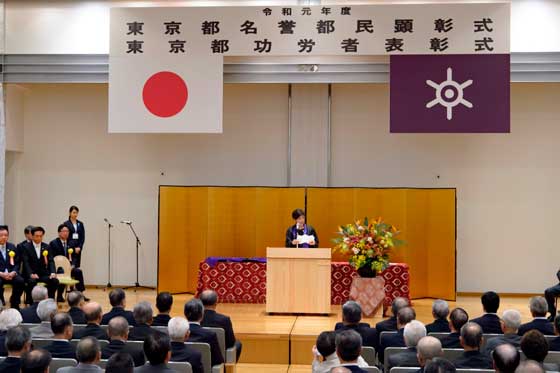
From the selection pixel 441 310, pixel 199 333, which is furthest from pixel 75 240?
pixel 441 310

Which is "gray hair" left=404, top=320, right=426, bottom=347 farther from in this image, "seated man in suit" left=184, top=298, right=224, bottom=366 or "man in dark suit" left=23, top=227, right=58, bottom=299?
"man in dark suit" left=23, top=227, right=58, bottom=299

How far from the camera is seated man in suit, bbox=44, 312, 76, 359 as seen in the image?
546 cm

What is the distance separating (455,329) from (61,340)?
303 cm

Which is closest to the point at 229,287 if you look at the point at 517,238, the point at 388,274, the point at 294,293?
the point at 294,293

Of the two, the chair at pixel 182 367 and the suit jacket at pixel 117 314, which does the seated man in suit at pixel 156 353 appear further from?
the suit jacket at pixel 117 314

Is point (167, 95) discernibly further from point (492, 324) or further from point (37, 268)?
point (492, 324)

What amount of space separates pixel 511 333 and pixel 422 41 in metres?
5.64

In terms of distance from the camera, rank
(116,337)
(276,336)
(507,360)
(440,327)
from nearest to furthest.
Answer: (507,360) → (116,337) → (440,327) → (276,336)

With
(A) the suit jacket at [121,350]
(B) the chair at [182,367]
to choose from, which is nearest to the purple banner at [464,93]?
(A) the suit jacket at [121,350]

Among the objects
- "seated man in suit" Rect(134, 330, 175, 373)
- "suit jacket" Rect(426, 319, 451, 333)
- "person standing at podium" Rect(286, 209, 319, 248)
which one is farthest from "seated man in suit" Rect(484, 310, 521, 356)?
"person standing at podium" Rect(286, 209, 319, 248)

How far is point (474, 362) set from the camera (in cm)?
524

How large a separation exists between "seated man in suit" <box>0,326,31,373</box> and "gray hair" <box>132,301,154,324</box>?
1.47m

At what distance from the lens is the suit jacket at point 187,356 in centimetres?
559

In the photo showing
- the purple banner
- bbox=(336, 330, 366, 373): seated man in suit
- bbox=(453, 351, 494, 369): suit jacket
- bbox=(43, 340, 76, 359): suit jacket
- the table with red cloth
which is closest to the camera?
bbox=(336, 330, 366, 373): seated man in suit
